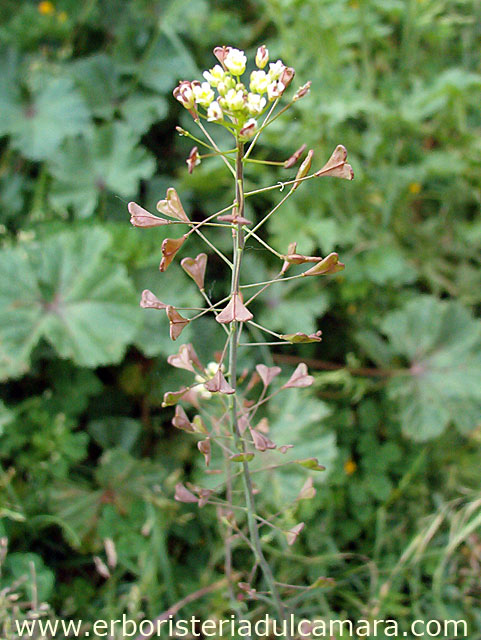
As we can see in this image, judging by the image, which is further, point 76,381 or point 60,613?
point 76,381

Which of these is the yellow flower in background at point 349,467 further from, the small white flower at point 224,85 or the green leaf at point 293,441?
the small white flower at point 224,85

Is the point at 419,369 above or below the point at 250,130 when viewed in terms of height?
below

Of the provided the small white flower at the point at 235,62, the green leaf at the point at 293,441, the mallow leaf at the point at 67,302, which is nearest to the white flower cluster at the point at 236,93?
the small white flower at the point at 235,62

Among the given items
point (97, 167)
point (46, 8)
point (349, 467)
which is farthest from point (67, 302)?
point (46, 8)

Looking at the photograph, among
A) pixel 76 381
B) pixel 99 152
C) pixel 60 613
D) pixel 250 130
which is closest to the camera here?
pixel 250 130

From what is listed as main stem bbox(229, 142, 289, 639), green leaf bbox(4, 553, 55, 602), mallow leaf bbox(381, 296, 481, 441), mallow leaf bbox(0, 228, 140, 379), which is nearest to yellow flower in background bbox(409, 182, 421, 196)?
mallow leaf bbox(381, 296, 481, 441)

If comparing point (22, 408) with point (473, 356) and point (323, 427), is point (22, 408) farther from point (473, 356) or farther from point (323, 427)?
point (473, 356)

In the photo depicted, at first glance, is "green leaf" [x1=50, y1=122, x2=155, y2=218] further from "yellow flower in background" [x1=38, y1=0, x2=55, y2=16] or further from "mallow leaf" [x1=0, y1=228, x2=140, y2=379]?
"yellow flower in background" [x1=38, y1=0, x2=55, y2=16]

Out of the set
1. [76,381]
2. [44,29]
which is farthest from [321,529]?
[44,29]
